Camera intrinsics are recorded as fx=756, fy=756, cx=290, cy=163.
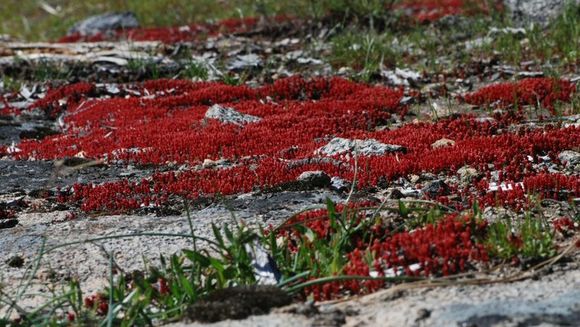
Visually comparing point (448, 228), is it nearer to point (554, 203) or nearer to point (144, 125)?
point (554, 203)

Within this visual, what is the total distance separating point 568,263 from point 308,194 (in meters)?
2.83

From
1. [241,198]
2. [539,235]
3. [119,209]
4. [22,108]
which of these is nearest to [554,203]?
[539,235]

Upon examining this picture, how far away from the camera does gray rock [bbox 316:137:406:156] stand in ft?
27.8

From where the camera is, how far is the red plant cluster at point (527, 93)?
11.1m

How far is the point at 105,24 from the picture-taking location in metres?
26.0

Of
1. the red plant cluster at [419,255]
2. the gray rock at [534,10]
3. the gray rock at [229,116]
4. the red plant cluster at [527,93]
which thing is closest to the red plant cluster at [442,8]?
the gray rock at [534,10]

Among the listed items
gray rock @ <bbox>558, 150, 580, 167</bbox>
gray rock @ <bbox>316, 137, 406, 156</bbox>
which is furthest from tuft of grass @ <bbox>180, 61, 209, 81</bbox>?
gray rock @ <bbox>558, 150, 580, 167</bbox>

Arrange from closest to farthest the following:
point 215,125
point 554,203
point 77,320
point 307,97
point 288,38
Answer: point 77,320, point 554,203, point 215,125, point 307,97, point 288,38

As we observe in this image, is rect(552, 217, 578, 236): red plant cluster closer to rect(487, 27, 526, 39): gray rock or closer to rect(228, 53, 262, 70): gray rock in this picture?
rect(228, 53, 262, 70): gray rock

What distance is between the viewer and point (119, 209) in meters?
7.32

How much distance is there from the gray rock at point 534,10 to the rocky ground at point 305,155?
0.08 m

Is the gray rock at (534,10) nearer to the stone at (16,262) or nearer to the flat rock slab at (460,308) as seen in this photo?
the flat rock slab at (460,308)

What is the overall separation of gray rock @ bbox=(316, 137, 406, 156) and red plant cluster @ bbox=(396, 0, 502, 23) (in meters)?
11.6

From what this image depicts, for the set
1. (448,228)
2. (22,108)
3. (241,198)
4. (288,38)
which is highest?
(288,38)
